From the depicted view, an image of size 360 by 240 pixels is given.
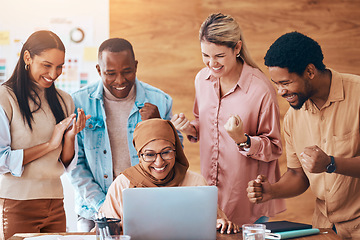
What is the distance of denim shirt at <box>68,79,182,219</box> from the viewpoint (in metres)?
2.79

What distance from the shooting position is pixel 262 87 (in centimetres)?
268

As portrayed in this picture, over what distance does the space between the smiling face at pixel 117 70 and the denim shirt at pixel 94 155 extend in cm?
11

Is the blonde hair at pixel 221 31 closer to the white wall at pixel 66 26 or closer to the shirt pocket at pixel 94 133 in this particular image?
the shirt pocket at pixel 94 133

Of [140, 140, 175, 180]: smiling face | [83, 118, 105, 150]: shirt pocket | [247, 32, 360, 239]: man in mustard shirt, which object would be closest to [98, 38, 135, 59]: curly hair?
[83, 118, 105, 150]: shirt pocket

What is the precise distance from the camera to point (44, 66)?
260 cm

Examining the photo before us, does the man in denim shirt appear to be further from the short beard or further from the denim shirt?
the short beard

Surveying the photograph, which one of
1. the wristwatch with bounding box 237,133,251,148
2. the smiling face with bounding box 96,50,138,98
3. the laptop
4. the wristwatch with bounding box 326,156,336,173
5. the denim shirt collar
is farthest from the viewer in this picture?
the denim shirt collar

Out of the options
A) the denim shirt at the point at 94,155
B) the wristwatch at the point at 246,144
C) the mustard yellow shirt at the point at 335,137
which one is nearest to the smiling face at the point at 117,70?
the denim shirt at the point at 94,155

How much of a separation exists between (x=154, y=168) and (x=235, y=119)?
51 centimetres

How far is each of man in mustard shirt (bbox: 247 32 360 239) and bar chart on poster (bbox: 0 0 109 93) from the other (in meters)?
1.73

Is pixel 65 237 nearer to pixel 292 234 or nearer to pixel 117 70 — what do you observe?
pixel 292 234

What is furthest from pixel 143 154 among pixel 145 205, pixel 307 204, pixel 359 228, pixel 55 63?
pixel 307 204

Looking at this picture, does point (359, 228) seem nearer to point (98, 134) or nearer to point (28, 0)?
point (98, 134)

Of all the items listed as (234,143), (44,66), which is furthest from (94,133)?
(234,143)
